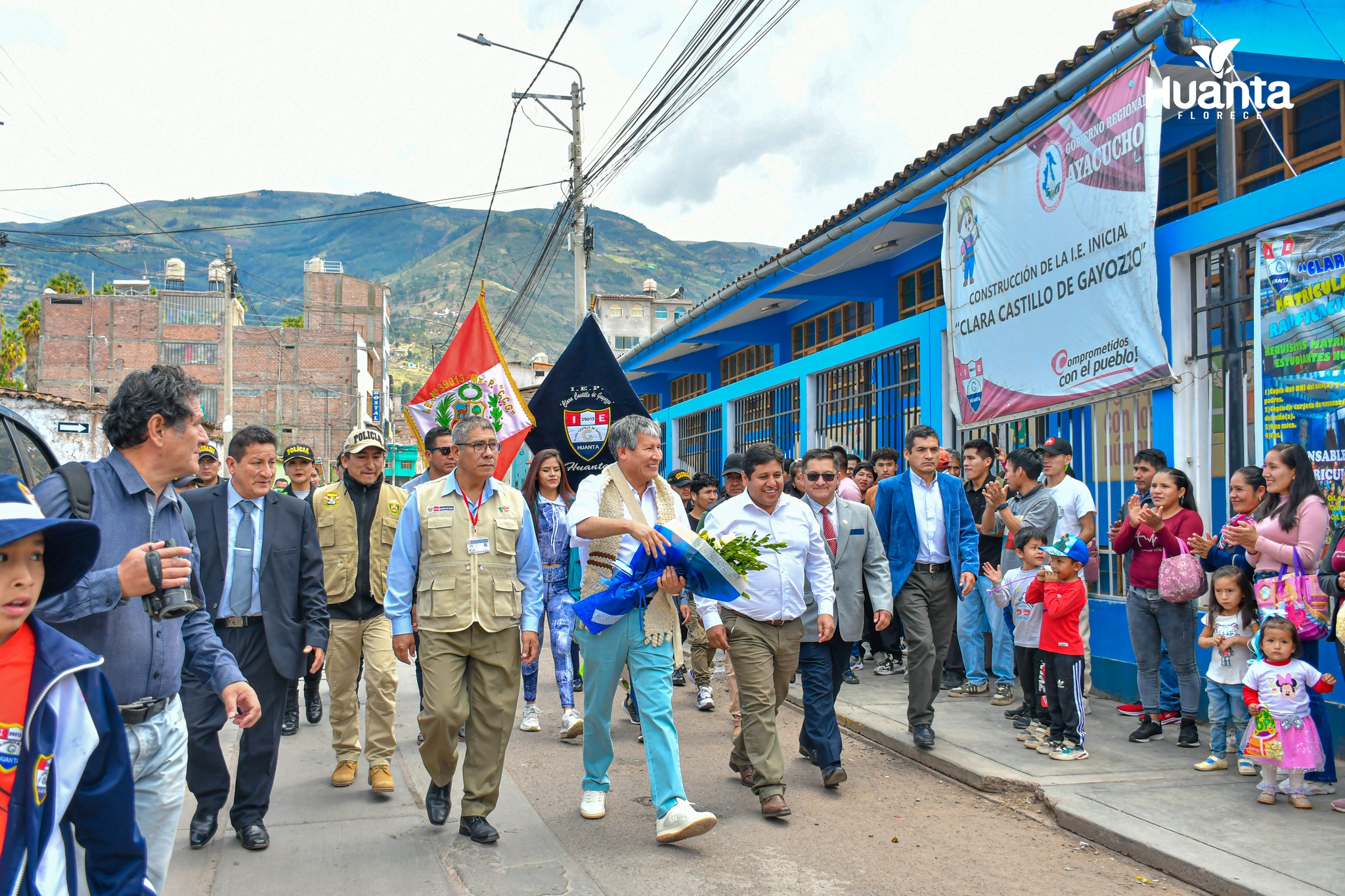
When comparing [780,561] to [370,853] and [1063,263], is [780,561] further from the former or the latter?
[1063,263]

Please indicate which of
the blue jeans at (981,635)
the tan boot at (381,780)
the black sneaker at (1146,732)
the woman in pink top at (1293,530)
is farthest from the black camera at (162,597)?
the blue jeans at (981,635)

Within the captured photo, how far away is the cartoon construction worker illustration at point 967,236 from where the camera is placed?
10.3m

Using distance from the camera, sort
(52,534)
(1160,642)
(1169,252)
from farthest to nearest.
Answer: (1169,252), (1160,642), (52,534)

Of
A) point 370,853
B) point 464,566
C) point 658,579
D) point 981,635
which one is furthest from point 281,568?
point 981,635

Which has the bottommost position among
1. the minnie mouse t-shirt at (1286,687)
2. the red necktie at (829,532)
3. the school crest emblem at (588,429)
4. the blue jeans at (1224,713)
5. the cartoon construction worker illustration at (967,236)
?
the blue jeans at (1224,713)

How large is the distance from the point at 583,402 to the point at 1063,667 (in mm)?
4794

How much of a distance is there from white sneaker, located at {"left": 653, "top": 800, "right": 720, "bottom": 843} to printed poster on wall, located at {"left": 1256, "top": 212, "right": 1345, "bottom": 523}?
4323mm

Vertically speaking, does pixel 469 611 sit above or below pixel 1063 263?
below

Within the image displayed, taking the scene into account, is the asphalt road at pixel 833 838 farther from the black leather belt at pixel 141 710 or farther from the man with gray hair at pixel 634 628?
the black leather belt at pixel 141 710

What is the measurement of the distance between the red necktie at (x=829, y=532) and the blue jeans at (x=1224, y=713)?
242 centimetres

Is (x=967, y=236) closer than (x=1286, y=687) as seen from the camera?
No

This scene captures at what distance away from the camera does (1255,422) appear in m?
6.85

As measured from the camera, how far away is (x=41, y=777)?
83.9 inches

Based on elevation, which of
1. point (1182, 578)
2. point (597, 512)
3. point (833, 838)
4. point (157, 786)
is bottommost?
point (833, 838)
